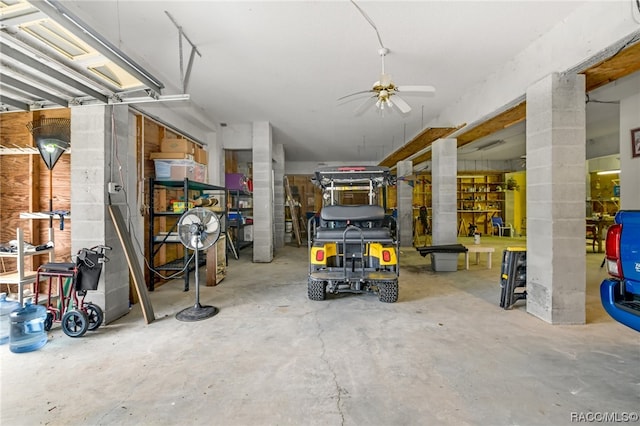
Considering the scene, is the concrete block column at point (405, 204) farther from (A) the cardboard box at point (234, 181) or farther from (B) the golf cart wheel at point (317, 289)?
(B) the golf cart wheel at point (317, 289)

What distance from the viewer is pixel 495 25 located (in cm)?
305

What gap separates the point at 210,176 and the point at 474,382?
6.42m

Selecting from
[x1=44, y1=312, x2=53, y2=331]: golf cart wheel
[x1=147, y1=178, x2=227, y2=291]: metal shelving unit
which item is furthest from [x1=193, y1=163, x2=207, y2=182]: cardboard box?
[x1=44, y1=312, x2=53, y2=331]: golf cart wheel

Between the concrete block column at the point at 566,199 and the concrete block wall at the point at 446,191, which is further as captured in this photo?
the concrete block wall at the point at 446,191

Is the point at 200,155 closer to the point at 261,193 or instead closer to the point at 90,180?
the point at 261,193

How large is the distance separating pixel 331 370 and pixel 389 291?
1782 millimetres

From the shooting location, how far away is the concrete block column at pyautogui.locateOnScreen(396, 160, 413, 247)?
362 inches

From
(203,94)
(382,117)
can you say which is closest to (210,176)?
(203,94)

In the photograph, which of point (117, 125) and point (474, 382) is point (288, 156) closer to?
point (117, 125)

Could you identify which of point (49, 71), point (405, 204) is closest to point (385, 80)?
point (49, 71)

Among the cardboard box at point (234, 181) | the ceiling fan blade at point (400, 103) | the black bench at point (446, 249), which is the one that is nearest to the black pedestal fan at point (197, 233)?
the ceiling fan blade at point (400, 103)

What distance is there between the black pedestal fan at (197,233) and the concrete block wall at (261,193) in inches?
118

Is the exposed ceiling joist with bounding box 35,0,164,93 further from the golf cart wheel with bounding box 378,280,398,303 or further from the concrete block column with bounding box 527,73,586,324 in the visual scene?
the concrete block column with bounding box 527,73,586,324

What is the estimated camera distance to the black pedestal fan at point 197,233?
344 cm
